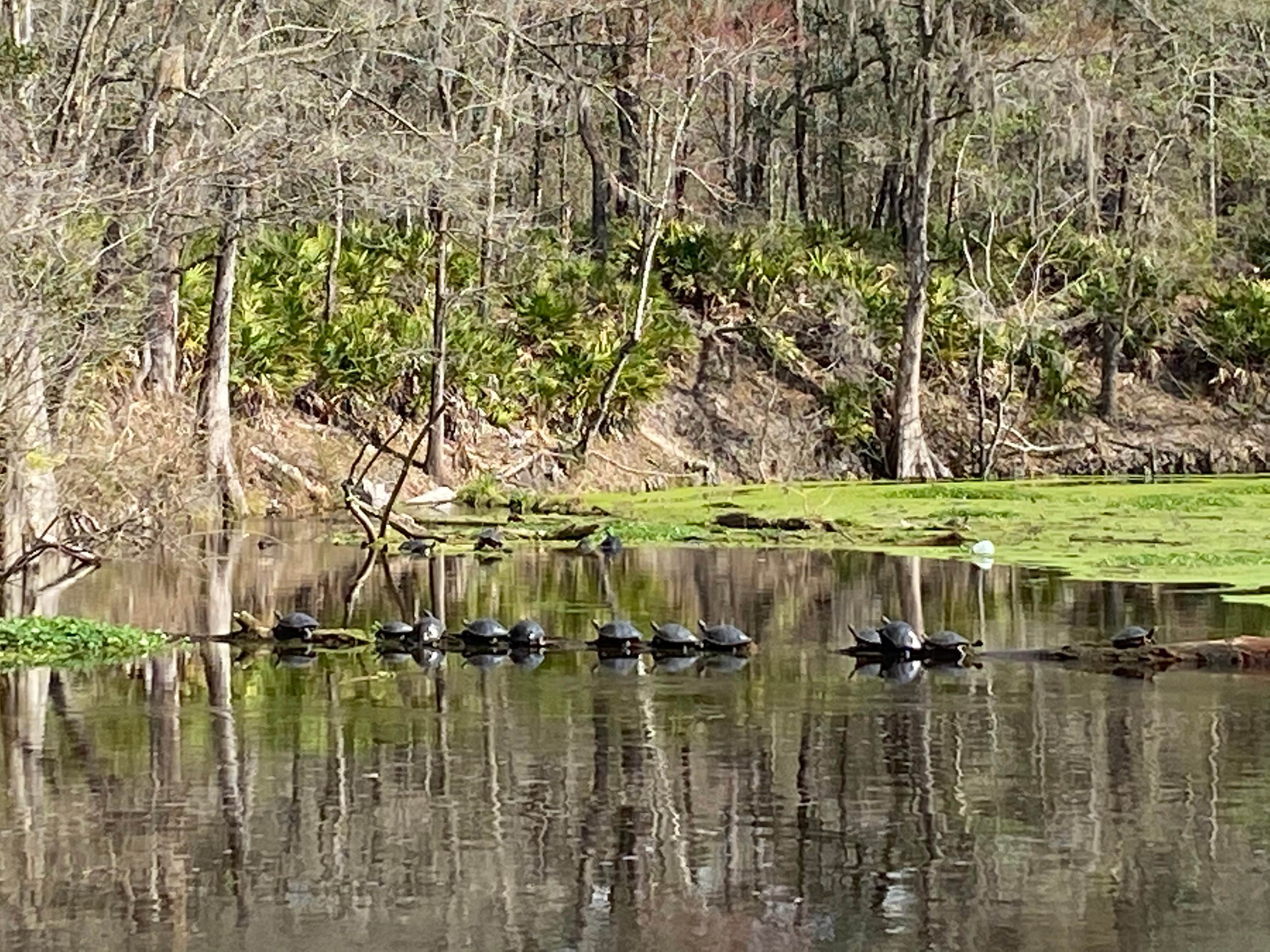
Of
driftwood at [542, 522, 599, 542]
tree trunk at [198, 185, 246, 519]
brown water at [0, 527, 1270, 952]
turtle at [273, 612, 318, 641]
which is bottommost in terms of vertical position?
brown water at [0, 527, 1270, 952]

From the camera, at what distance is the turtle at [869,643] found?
14758mm

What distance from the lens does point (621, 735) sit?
1152 cm

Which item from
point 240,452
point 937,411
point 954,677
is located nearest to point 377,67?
point 240,452

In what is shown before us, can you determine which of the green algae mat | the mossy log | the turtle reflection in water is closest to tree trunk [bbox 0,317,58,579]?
the mossy log

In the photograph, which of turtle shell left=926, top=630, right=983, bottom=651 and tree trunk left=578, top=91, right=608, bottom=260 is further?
tree trunk left=578, top=91, right=608, bottom=260

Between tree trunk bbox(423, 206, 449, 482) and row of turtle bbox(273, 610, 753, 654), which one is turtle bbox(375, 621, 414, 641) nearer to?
row of turtle bbox(273, 610, 753, 654)

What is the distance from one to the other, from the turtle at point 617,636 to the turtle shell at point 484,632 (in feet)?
2.33

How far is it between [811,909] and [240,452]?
79.4 feet

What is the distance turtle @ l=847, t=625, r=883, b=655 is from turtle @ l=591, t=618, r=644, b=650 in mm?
1522

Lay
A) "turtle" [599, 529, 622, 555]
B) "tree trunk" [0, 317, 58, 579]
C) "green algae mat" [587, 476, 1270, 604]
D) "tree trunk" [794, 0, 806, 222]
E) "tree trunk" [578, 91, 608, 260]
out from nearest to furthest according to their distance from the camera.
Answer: "tree trunk" [0, 317, 58, 579] < "green algae mat" [587, 476, 1270, 604] < "turtle" [599, 529, 622, 555] < "tree trunk" [578, 91, 608, 260] < "tree trunk" [794, 0, 806, 222]

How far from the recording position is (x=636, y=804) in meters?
9.69

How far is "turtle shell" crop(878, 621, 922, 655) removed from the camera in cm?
1455

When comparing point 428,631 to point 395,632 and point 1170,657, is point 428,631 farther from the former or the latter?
point 1170,657

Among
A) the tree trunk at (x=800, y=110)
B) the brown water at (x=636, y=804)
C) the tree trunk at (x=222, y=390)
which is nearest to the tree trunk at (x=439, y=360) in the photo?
the tree trunk at (x=222, y=390)
